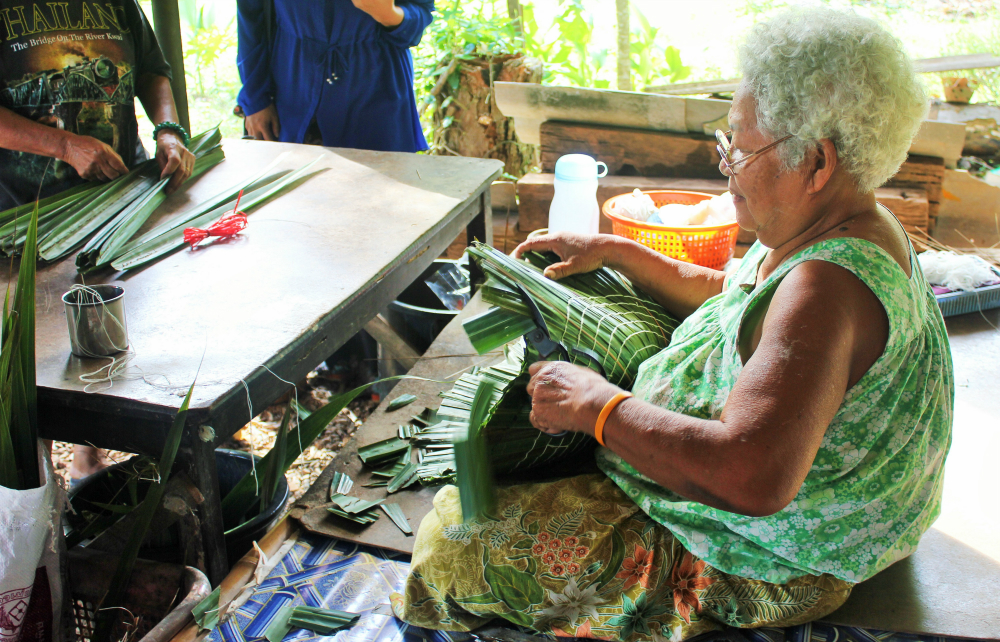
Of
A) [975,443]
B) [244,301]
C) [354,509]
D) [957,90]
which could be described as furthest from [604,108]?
[354,509]

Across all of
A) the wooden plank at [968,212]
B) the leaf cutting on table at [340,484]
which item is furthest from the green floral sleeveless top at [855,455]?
the wooden plank at [968,212]

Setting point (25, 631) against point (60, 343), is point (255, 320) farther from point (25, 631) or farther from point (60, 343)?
point (25, 631)

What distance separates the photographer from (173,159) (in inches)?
105

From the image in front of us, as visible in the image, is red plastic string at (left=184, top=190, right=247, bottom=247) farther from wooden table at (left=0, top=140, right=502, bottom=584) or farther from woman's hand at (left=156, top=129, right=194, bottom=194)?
woman's hand at (left=156, top=129, right=194, bottom=194)

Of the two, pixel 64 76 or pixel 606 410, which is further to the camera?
pixel 64 76

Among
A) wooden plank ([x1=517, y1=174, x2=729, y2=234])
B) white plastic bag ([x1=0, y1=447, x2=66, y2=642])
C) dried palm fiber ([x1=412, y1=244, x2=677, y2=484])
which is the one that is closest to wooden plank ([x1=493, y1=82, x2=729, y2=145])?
wooden plank ([x1=517, y1=174, x2=729, y2=234])

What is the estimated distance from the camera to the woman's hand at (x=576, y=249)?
2158mm

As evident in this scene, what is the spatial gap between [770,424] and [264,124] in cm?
332

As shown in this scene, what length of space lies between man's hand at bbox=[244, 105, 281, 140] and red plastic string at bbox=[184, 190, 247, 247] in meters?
1.54

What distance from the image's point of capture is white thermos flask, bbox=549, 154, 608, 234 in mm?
3223

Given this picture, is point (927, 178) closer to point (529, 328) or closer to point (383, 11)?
point (383, 11)

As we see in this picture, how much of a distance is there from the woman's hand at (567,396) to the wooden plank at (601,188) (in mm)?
2680

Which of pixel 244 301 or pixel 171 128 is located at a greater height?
pixel 171 128

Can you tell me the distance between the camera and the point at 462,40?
18.3 ft
